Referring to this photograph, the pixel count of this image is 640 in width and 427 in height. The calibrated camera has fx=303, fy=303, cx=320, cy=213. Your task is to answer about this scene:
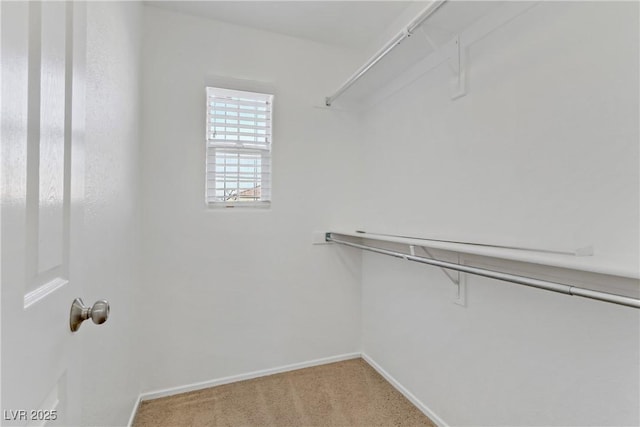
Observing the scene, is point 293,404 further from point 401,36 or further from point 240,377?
point 401,36

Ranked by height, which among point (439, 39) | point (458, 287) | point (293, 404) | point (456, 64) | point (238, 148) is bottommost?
point (293, 404)

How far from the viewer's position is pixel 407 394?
1.92 meters

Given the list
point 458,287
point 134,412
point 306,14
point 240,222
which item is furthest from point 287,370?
point 306,14

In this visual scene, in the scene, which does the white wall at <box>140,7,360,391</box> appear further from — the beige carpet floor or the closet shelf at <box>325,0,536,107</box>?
the closet shelf at <box>325,0,536,107</box>

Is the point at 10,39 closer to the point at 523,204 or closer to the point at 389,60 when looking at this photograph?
the point at 523,204

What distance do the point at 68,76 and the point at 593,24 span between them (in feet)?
5.10

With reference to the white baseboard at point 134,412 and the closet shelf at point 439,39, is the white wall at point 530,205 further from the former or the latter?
the white baseboard at point 134,412

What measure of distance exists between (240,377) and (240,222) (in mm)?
Answer: 1093

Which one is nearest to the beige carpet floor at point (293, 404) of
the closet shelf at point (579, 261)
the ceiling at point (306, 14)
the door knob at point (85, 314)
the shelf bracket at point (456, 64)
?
the closet shelf at point (579, 261)

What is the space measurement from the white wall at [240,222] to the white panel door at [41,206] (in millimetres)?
1329

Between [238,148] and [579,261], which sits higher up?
[238,148]

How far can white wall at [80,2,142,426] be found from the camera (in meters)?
1.04

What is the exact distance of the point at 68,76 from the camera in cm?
64

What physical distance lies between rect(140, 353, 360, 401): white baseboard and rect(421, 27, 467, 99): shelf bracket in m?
2.01
